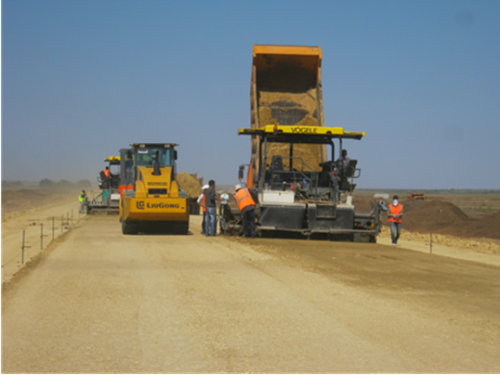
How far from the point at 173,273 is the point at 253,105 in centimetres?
863

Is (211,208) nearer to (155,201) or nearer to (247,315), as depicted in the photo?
(155,201)

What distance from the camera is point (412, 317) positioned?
6055mm

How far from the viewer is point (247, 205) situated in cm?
1352

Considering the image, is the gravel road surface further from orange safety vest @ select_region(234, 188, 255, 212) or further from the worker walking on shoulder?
the worker walking on shoulder

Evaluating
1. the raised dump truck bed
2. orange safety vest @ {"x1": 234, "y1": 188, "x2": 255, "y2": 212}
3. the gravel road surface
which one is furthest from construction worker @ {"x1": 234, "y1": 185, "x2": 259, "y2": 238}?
the gravel road surface

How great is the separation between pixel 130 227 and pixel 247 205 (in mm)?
3764

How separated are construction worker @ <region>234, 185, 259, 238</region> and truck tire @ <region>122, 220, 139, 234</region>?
330cm

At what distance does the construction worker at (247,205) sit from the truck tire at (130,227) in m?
3.30

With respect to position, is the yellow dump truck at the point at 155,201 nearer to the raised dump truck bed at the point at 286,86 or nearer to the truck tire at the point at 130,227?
the truck tire at the point at 130,227

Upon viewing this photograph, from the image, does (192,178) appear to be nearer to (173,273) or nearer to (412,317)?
(173,273)

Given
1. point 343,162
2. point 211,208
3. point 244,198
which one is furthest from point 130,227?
point 343,162

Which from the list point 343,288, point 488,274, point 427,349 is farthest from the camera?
point 488,274

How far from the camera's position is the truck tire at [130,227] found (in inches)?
600

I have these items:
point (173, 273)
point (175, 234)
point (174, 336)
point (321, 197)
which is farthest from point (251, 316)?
point (175, 234)
